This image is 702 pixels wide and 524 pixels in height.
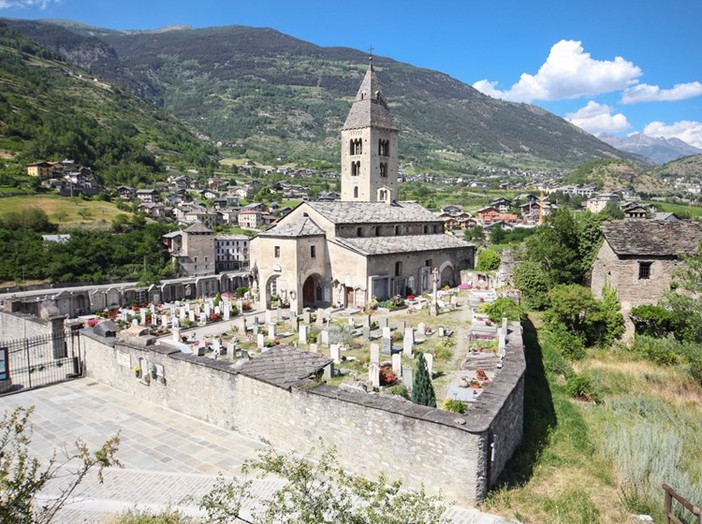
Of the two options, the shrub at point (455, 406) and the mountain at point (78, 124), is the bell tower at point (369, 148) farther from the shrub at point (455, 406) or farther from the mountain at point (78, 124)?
the mountain at point (78, 124)

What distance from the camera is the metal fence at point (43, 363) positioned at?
54.7ft

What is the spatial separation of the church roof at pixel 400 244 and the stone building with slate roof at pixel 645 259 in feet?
47.2

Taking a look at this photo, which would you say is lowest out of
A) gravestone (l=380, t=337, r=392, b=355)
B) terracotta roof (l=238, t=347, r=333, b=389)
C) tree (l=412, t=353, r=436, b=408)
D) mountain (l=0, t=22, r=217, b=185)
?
gravestone (l=380, t=337, r=392, b=355)

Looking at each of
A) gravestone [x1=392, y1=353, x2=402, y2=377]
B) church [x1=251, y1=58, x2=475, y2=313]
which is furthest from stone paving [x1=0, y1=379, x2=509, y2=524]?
church [x1=251, y1=58, x2=475, y2=313]

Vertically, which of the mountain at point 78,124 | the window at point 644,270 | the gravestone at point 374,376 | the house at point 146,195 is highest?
the mountain at point 78,124

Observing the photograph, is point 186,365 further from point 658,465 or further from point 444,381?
point 658,465

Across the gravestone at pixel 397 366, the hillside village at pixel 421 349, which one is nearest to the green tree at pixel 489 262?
the hillside village at pixel 421 349

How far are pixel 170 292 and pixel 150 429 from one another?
32.2 metres

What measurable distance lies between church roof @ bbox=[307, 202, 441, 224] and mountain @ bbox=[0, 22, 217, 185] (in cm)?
8442

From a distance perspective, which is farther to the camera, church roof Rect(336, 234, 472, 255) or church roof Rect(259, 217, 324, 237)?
church roof Rect(336, 234, 472, 255)

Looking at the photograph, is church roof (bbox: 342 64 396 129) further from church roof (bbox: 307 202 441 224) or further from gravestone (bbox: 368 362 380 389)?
gravestone (bbox: 368 362 380 389)

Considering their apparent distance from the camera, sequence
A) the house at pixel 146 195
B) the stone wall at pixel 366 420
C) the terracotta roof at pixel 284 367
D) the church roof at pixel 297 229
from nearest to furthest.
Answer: the stone wall at pixel 366 420 < the terracotta roof at pixel 284 367 < the church roof at pixel 297 229 < the house at pixel 146 195

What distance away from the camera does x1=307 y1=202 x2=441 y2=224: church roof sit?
34281mm

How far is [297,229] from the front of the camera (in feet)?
106
